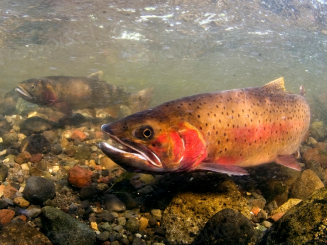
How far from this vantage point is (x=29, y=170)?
437 cm

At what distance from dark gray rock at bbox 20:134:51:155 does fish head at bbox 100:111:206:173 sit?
9.96 ft

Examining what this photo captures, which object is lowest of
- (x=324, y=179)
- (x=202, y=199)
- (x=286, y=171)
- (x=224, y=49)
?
(x=224, y=49)

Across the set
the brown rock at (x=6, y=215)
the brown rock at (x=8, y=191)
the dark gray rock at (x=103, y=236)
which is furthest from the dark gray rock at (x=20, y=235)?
the brown rock at (x=8, y=191)

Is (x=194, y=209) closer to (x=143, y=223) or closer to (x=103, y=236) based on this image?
(x=143, y=223)

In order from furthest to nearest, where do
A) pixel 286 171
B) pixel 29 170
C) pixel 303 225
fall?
1. pixel 286 171
2. pixel 29 170
3. pixel 303 225

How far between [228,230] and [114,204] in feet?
5.45

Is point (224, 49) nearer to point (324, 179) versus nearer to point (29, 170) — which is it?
point (324, 179)

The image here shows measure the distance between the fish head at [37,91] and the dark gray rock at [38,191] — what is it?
5.62m

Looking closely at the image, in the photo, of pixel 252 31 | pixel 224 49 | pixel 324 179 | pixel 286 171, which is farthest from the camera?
pixel 224 49

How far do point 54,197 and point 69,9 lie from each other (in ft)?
50.0

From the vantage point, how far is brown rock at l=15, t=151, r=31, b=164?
449 cm

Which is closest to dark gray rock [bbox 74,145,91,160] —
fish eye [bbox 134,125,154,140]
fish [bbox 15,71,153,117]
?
fish eye [bbox 134,125,154,140]

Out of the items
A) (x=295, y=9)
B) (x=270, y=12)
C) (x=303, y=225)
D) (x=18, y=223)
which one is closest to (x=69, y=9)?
(x=270, y=12)

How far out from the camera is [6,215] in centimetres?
281
